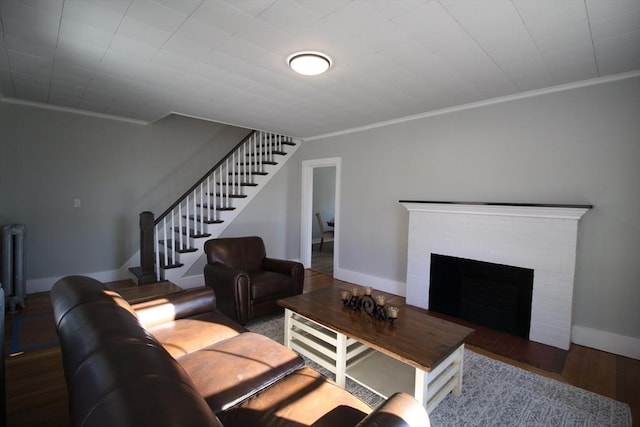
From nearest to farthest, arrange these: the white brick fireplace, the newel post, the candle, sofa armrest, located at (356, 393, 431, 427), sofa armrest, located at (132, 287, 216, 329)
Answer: sofa armrest, located at (356, 393, 431, 427) → sofa armrest, located at (132, 287, 216, 329) → the candle → the white brick fireplace → the newel post

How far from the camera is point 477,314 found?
11.1 ft

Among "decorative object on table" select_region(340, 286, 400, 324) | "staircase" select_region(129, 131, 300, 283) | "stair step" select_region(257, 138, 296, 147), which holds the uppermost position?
"stair step" select_region(257, 138, 296, 147)

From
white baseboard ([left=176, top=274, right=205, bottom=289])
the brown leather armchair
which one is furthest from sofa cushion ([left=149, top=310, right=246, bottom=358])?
white baseboard ([left=176, top=274, right=205, bottom=289])

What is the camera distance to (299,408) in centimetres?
131

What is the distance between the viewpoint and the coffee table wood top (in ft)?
5.93

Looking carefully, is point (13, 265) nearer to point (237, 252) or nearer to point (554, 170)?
point (237, 252)

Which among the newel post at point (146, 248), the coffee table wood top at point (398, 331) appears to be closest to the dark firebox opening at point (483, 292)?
the coffee table wood top at point (398, 331)

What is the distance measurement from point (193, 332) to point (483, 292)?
299 cm

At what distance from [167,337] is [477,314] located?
10.3 feet

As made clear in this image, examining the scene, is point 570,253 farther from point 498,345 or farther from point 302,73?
point 302,73

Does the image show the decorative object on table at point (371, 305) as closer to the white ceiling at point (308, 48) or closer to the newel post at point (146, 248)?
the white ceiling at point (308, 48)

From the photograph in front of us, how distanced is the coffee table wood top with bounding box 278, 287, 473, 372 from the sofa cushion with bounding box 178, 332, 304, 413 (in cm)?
52

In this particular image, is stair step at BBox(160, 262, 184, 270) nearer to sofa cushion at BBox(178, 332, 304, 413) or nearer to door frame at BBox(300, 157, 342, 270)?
door frame at BBox(300, 157, 342, 270)

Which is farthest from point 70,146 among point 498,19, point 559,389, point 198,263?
point 559,389
